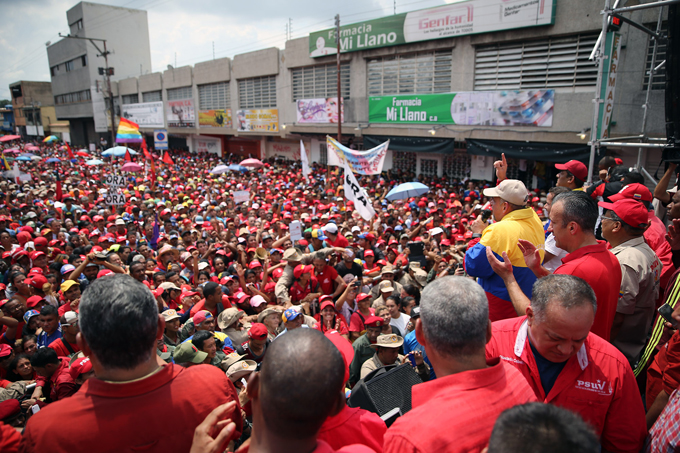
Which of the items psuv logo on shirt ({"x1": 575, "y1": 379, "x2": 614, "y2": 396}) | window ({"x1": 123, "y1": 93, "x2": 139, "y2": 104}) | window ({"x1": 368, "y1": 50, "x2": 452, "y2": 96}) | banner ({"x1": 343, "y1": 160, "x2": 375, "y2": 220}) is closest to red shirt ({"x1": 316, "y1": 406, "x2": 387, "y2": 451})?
psuv logo on shirt ({"x1": 575, "y1": 379, "x2": 614, "y2": 396})

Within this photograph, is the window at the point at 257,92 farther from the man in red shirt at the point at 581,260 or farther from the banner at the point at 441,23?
the man in red shirt at the point at 581,260

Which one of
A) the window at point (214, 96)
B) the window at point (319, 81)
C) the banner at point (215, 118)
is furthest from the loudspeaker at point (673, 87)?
the window at point (214, 96)

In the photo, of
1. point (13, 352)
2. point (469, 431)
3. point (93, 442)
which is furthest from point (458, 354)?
point (13, 352)

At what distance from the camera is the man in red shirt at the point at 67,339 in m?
4.38

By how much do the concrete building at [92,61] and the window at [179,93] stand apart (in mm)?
12339

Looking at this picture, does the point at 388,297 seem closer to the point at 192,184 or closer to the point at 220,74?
the point at 192,184

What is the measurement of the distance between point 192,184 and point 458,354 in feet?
60.2

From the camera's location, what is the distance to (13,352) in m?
4.48

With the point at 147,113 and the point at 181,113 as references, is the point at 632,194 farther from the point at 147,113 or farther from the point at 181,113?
the point at 147,113

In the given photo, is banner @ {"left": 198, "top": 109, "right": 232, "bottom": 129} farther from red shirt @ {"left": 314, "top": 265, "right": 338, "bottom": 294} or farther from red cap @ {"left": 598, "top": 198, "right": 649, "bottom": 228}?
red cap @ {"left": 598, "top": 198, "right": 649, "bottom": 228}

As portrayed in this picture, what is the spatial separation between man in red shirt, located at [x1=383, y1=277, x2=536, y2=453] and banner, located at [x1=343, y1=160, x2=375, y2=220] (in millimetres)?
7340

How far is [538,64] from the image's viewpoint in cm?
1425

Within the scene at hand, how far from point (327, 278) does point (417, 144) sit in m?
12.9

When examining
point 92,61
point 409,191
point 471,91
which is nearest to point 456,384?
point 409,191
